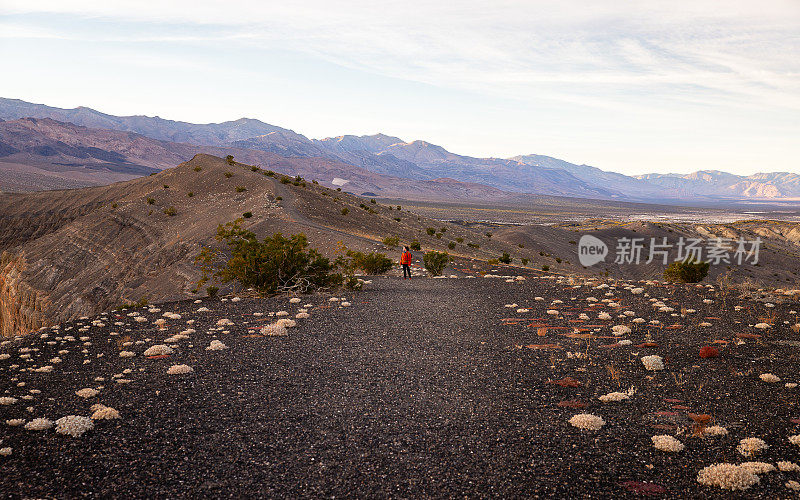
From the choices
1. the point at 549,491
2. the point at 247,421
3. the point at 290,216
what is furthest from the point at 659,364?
the point at 290,216

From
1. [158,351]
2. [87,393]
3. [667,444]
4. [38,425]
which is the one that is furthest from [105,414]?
[667,444]

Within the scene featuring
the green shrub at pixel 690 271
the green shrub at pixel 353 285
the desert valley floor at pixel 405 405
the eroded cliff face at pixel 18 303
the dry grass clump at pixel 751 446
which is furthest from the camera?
the eroded cliff face at pixel 18 303

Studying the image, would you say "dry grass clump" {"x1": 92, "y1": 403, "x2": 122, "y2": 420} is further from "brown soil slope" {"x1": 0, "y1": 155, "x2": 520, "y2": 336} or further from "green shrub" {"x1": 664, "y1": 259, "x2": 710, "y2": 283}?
"green shrub" {"x1": 664, "y1": 259, "x2": 710, "y2": 283}

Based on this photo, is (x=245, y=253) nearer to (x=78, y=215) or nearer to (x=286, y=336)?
(x=286, y=336)

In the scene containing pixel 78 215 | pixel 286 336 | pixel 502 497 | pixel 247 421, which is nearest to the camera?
pixel 502 497

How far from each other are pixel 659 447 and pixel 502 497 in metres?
2.48

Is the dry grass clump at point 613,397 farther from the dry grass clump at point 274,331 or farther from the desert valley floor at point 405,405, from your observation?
the dry grass clump at point 274,331

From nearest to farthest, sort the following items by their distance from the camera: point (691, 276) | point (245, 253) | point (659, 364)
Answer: point (659, 364)
point (245, 253)
point (691, 276)

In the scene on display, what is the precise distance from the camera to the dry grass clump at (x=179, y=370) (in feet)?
30.6

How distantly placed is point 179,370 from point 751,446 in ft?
30.7

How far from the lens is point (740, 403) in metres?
7.83

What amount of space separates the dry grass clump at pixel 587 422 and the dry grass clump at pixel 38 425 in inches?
300

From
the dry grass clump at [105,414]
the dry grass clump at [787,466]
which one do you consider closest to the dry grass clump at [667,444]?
the dry grass clump at [787,466]

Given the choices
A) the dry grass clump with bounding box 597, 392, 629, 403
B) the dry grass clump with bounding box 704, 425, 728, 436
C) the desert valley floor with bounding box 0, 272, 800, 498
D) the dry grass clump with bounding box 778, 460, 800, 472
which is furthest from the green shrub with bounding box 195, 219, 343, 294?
the dry grass clump with bounding box 778, 460, 800, 472
